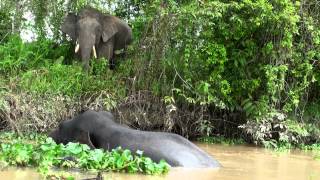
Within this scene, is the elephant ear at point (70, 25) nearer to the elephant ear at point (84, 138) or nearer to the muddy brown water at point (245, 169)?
the muddy brown water at point (245, 169)

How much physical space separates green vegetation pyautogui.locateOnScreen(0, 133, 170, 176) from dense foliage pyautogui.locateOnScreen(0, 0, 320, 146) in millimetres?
4519

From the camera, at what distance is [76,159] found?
851cm

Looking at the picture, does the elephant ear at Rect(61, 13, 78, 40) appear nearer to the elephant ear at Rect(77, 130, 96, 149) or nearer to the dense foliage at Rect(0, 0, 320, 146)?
the dense foliage at Rect(0, 0, 320, 146)

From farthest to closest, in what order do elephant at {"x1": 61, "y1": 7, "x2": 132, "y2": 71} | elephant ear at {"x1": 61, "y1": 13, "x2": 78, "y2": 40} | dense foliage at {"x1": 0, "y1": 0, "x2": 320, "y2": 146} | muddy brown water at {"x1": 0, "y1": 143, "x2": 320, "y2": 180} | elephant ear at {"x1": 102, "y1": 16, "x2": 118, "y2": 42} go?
elephant ear at {"x1": 102, "y1": 16, "x2": 118, "y2": 42} → elephant ear at {"x1": 61, "y1": 13, "x2": 78, "y2": 40} → elephant at {"x1": 61, "y1": 7, "x2": 132, "y2": 71} → dense foliage at {"x1": 0, "y1": 0, "x2": 320, "y2": 146} → muddy brown water at {"x1": 0, "y1": 143, "x2": 320, "y2": 180}

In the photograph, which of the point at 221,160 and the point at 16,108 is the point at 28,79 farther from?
the point at 221,160

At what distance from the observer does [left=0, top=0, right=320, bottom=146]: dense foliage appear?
13.4 m

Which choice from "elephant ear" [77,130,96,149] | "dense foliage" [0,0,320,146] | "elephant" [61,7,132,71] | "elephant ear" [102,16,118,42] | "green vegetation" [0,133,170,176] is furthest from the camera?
"elephant ear" [102,16,118,42]

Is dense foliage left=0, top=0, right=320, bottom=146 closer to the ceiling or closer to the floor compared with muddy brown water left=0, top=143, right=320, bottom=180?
closer to the ceiling

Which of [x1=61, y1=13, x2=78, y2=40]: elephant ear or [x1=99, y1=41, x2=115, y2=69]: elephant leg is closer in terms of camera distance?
[x1=61, y1=13, x2=78, y2=40]: elephant ear

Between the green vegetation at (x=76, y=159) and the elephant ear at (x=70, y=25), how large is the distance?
6955 mm

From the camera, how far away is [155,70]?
45.8 feet

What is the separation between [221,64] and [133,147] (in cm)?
453

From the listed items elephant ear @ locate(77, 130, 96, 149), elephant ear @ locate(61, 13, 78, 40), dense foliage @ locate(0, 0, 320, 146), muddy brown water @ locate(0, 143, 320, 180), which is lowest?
muddy brown water @ locate(0, 143, 320, 180)

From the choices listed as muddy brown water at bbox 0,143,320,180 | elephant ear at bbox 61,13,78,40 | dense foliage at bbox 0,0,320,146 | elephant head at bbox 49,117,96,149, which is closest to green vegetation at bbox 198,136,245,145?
dense foliage at bbox 0,0,320,146
